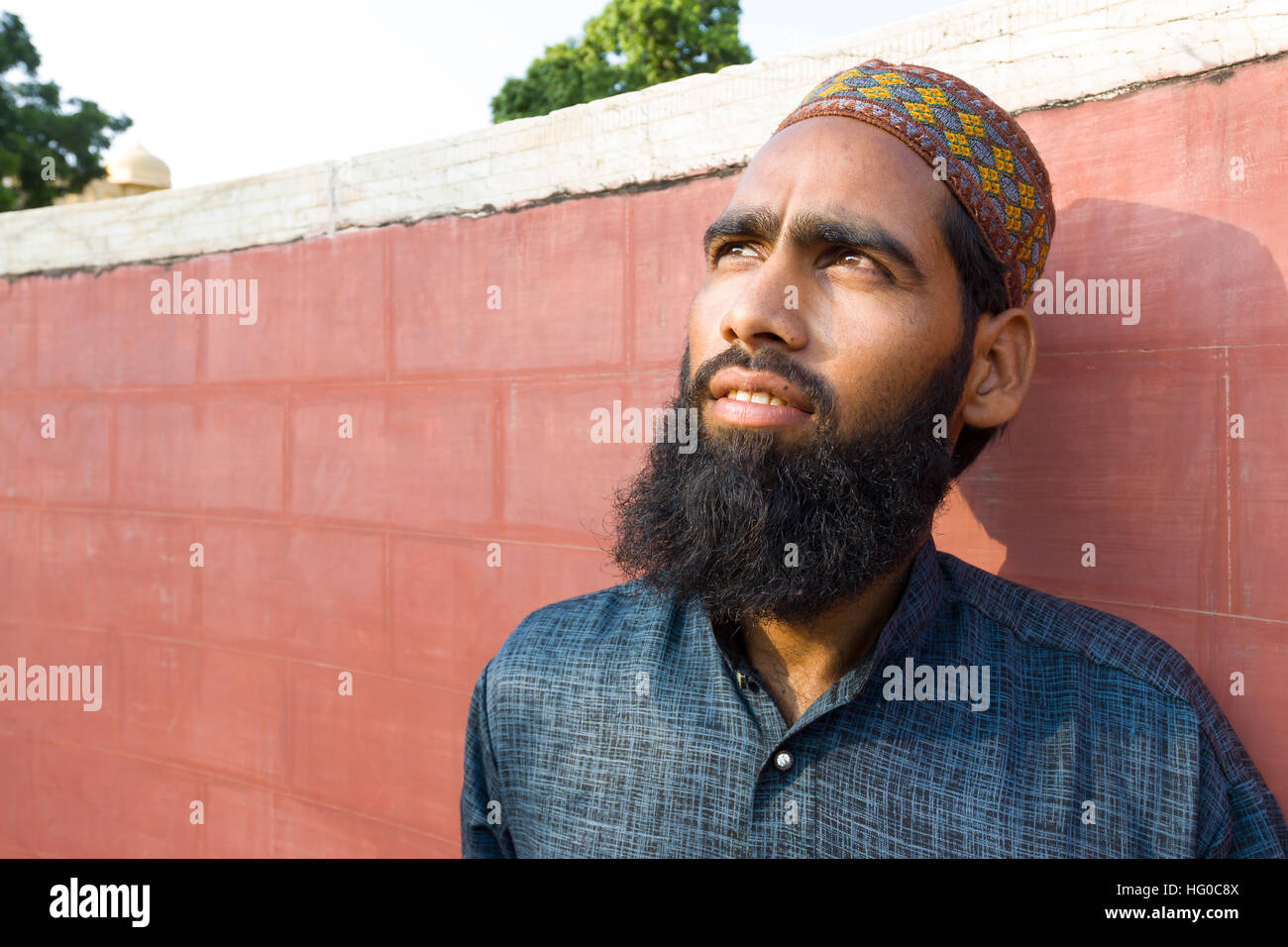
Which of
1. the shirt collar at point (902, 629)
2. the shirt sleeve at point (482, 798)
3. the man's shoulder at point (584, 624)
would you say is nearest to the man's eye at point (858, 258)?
the shirt collar at point (902, 629)

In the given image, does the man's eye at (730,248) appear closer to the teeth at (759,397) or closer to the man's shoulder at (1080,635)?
the teeth at (759,397)

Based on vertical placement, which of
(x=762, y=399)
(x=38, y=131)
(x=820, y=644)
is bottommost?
(x=820, y=644)

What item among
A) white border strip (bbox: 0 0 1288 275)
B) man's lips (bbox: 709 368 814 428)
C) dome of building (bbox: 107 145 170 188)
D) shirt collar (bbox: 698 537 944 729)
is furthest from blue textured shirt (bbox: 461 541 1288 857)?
dome of building (bbox: 107 145 170 188)

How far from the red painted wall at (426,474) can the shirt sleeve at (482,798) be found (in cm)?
72

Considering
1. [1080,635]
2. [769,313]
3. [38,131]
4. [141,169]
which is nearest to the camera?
[769,313]

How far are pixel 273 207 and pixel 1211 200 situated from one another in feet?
9.15

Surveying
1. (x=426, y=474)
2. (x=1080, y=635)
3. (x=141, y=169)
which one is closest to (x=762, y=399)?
(x=1080, y=635)

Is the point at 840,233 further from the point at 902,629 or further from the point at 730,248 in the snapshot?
the point at 902,629

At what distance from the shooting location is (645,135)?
97.0 inches

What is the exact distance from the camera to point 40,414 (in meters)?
3.81

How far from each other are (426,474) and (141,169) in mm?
6305

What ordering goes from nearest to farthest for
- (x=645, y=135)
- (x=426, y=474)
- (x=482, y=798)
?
(x=482, y=798) → (x=645, y=135) → (x=426, y=474)

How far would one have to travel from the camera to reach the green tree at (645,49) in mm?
20906
